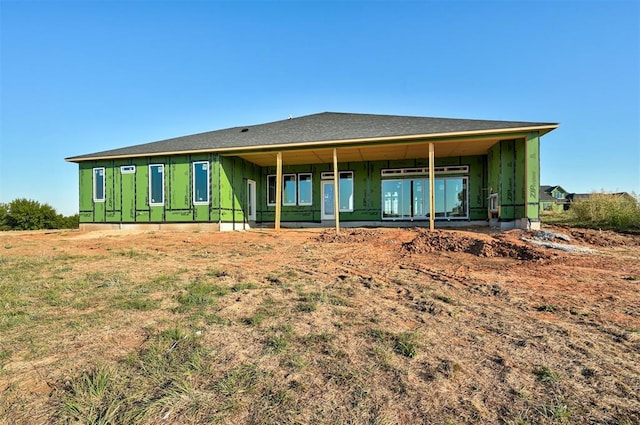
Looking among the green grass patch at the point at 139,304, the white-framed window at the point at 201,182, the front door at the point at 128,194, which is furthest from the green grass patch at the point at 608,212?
the front door at the point at 128,194

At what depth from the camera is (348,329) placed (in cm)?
337

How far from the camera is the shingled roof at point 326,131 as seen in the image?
11.9 metres

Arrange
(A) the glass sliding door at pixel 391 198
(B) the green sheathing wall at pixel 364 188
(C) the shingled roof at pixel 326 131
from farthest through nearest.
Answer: (A) the glass sliding door at pixel 391 198 < (B) the green sheathing wall at pixel 364 188 < (C) the shingled roof at pixel 326 131

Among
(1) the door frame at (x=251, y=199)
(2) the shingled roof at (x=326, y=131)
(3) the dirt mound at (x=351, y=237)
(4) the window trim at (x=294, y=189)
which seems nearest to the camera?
Result: (3) the dirt mound at (x=351, y=237)

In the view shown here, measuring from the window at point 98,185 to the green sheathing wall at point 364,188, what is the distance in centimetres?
678

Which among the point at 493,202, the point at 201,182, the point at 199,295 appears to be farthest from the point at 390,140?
the point at 199,295

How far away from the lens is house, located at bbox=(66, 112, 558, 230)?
12648 millimetres

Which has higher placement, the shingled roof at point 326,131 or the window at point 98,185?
the shingled roof at point 326,131

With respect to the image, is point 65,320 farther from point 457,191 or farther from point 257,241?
point 457,191

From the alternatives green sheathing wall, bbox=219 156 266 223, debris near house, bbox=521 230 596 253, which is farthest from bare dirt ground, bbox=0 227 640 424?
green sheathing wall, bbox=219 156 266 223

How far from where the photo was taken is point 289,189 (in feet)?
55.8

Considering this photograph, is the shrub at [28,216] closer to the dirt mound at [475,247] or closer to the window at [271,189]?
the window at [271,189]

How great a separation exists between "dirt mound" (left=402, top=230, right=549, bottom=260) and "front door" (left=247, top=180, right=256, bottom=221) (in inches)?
367

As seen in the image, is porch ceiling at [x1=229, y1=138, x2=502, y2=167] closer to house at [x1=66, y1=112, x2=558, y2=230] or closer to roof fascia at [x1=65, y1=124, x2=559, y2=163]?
house at [x1=66, y1=112, x2=558, y2=230]
